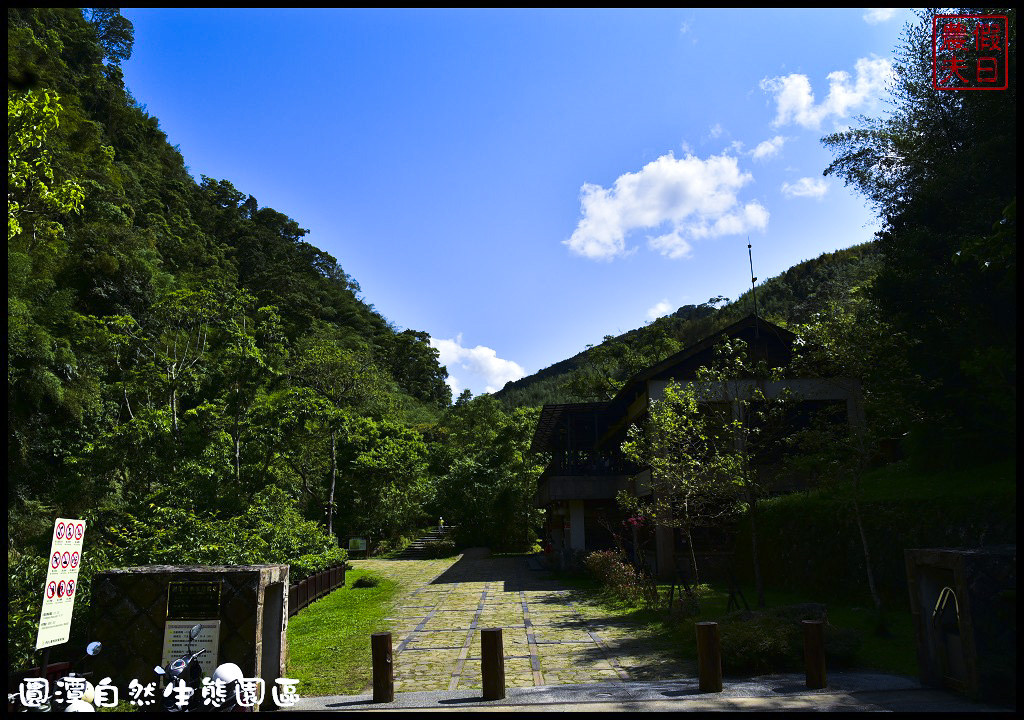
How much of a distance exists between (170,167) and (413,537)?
43.1m

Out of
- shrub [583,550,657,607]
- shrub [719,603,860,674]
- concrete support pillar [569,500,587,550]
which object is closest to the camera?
shrub [719,603,860,674]

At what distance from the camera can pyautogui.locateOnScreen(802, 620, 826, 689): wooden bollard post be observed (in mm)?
8320

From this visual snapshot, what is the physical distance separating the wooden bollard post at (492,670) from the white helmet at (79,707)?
432 cm

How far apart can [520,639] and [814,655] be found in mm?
5748

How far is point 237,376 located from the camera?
1880 centimetres

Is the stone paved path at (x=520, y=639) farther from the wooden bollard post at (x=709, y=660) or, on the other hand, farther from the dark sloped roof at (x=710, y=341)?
the dark sloped roof at (x=710, y=341)

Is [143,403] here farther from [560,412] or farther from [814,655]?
[814,655]

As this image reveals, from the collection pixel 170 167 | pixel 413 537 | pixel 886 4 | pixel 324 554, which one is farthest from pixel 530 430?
pixel 170 167

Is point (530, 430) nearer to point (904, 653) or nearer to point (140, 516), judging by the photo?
point (140, 516)

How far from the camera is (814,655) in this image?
8.36 m

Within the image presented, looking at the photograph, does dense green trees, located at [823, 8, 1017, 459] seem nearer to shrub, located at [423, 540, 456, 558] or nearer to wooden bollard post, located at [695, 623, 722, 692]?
wooden bollard post, located at [695, 623, 722, 692]

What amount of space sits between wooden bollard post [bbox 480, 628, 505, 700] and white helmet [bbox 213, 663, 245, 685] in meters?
2.88

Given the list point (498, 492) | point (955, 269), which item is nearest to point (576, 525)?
point (498, 492)

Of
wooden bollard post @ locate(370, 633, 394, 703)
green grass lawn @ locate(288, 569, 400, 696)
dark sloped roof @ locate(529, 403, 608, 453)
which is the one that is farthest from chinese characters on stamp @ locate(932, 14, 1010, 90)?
green grass lawn @ locate(288, 569, 400, 696)
